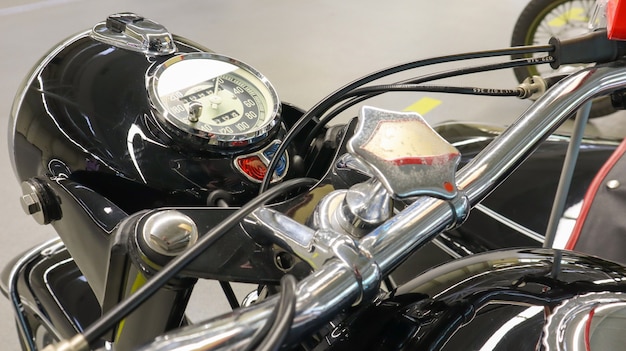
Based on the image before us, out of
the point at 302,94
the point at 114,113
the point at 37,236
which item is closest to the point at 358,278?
the point at 114,113

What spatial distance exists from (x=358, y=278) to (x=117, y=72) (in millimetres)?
372

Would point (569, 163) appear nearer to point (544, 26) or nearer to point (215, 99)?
point (215, 99)

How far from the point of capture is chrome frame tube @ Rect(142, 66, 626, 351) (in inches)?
12.5

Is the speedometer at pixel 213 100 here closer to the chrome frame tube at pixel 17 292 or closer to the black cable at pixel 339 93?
the black cable at pixel 339 93

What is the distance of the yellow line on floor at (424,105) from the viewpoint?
229cm

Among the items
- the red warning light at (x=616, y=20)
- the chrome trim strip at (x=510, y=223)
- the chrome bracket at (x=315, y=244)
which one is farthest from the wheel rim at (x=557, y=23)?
the chrome bracket at (x=315, y=244)

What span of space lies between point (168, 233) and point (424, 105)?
2.01m

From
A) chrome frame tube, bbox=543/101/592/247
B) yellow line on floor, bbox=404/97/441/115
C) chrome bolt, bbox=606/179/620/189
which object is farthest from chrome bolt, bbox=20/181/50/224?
yellow line on floor, bbox=404/97/441/115

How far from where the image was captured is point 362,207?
16.5 inches

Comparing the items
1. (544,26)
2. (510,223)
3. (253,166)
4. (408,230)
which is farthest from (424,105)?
(408,230)

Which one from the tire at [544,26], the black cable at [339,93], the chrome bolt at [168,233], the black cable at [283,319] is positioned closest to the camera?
the black cable at [283,319]

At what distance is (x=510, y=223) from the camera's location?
2.99 feet

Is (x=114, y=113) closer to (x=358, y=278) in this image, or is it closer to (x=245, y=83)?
(x=245, y=83)

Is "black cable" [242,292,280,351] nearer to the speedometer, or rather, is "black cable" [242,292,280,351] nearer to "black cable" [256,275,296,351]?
"black cable" [256,275,296,351]
